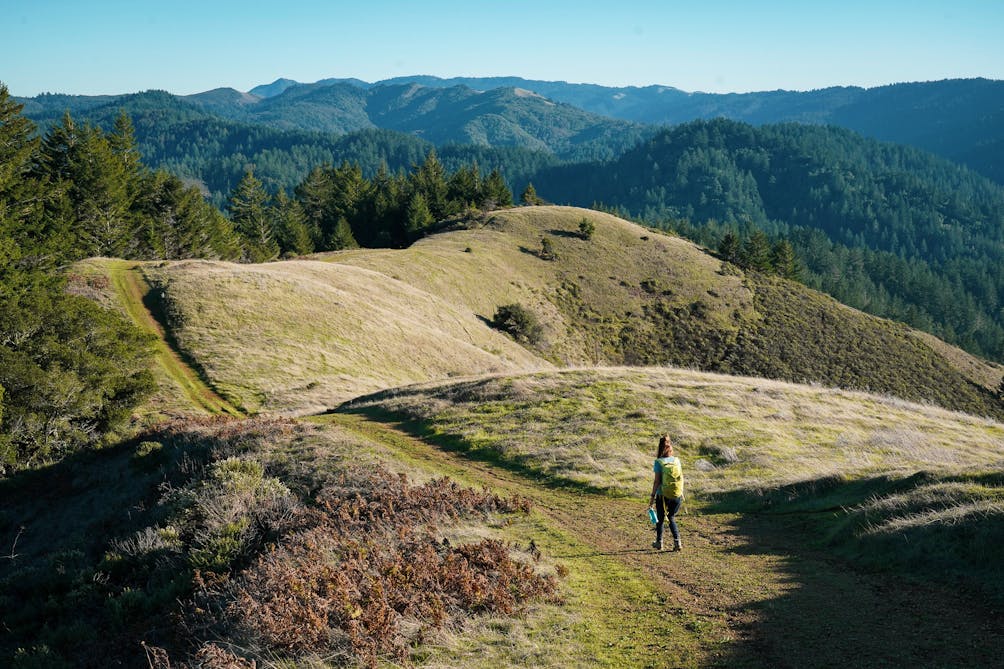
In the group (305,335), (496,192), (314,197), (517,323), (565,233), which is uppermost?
(496,192)

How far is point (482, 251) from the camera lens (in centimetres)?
8675

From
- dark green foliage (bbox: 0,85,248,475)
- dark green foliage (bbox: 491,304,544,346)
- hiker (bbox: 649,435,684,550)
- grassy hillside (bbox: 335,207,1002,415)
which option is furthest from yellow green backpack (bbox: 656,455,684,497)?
grassy hillside (bbox: 335,207,1002,415)

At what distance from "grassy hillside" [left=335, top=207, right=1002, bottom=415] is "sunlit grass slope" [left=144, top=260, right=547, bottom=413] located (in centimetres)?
1207

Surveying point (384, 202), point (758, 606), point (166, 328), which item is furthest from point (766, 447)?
point (384, 202)

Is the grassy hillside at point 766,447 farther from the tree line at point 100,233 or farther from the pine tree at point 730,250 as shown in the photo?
the pine tree at point 730,250

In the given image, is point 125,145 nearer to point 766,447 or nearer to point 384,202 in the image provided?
point 384,202

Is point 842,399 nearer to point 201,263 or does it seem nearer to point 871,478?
point 871,478

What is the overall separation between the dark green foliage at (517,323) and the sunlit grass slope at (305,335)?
7.93 meters

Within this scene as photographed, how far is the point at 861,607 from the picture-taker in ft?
35.5

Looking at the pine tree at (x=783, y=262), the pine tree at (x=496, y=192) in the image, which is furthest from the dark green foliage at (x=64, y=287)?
the pine tree at (x=783, y=262)

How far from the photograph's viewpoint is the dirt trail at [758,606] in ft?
29.9

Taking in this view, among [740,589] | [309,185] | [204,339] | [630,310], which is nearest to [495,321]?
[630,310]

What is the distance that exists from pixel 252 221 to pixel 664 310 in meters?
72.5

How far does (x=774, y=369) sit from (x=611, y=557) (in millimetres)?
76484
